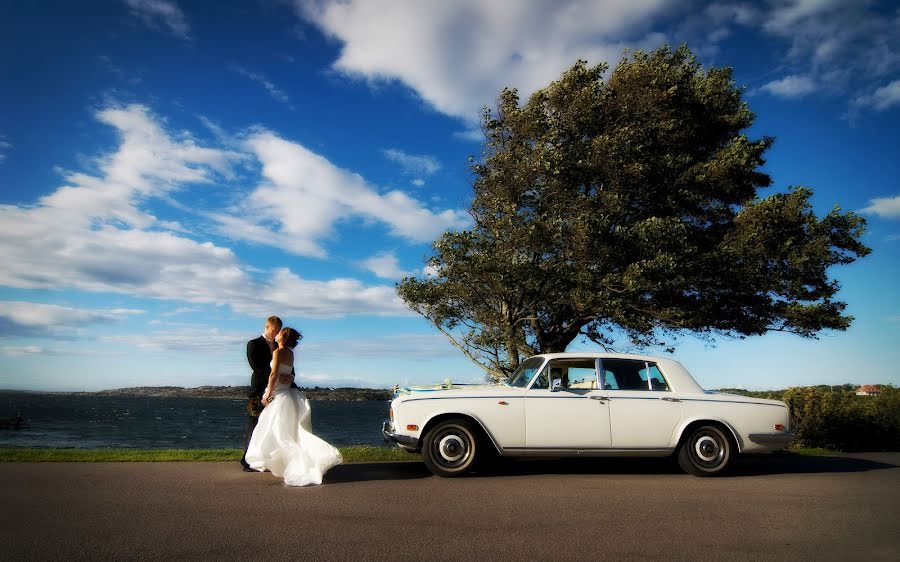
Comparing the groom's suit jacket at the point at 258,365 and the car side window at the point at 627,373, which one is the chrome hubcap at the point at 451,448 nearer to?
the car side window at the point at 627,373

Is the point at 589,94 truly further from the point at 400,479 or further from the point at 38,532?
the point at 38,532

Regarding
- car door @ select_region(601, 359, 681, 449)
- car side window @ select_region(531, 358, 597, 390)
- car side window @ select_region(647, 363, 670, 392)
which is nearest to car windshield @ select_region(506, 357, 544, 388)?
car side window @ select_region(531, 358, 597, 390)

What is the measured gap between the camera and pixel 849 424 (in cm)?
1431

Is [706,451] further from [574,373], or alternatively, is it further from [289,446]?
[289,446]

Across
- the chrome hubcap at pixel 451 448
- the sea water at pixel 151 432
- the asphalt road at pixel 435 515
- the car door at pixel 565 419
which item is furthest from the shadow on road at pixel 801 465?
the sea water at pixel 151 432

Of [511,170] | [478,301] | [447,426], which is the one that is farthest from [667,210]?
[447,426]

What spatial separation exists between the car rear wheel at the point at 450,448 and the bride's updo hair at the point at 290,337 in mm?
2238

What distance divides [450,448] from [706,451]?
3808 millimetres

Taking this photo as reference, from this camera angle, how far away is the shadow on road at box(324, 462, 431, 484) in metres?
8.27

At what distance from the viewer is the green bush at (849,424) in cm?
1436

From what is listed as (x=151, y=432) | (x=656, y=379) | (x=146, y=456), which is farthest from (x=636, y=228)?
(x=151, y=432)

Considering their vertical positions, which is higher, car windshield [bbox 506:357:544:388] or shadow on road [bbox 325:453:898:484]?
car windshield [bbox 506:357:544:388]

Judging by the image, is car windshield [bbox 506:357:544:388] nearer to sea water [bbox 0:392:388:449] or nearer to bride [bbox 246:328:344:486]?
bride [bbox 246:328:344:486]

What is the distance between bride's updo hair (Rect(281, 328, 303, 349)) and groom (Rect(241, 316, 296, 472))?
1.79 feet
